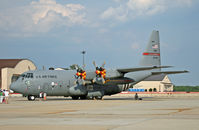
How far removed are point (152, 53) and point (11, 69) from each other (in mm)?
46570

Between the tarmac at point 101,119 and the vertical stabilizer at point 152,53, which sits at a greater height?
the vertical stabilizer at point 152,53

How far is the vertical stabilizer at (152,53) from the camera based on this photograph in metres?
50.7

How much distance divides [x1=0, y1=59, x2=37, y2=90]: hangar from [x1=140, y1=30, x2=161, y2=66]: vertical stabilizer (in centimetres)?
4250

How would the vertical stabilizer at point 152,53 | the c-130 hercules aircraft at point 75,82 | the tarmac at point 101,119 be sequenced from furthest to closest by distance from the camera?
the vertical stabilizer at point 152,53 → the c-130 hercules aircraft at point 75,82 → the tarmac at point 101,119

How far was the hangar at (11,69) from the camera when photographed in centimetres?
8281

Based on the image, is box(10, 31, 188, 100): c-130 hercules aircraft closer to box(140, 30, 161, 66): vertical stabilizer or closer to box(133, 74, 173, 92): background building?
box(140, 30, 161, 66): vertical stabilizer

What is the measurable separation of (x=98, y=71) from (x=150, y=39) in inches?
473

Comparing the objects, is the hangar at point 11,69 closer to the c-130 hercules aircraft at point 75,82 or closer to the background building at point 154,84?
the c-130 hercules aircraft at point 75,82

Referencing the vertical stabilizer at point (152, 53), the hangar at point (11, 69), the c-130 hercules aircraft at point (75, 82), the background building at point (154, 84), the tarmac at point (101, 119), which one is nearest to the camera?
the tarmac at point (101, 119)

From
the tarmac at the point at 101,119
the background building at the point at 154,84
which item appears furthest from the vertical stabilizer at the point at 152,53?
the background building at the point at 154,84

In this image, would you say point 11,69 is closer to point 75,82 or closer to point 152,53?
point 75,82

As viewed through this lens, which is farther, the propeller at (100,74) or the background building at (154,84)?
the background building at (154,84)

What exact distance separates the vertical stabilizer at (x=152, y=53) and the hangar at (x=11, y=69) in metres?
42.5

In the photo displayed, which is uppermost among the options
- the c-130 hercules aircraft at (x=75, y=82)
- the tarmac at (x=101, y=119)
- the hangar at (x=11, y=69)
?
the hangar at (x=11, y=69)
